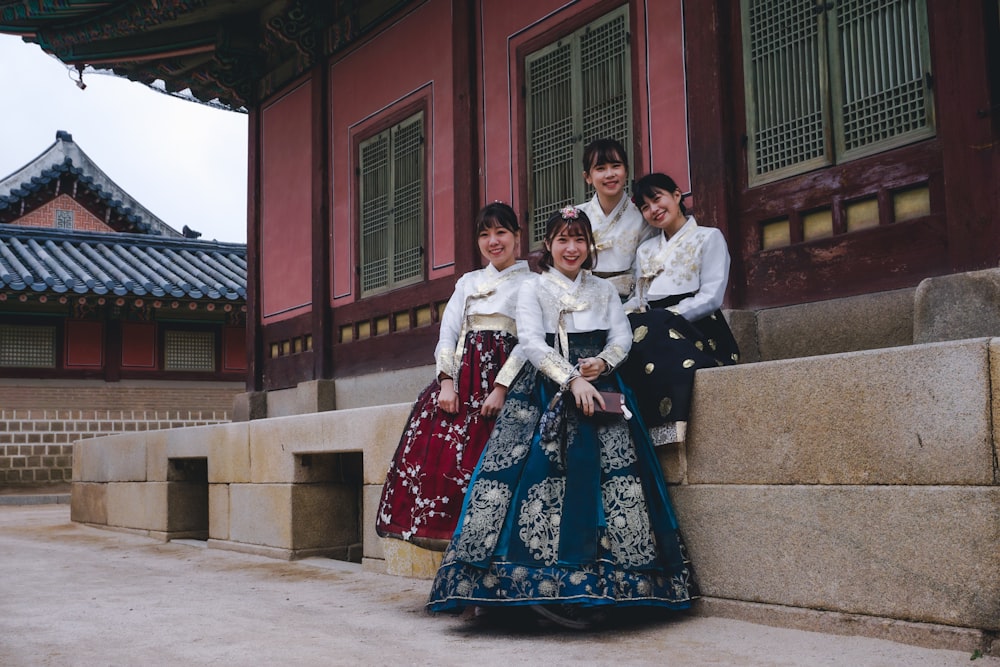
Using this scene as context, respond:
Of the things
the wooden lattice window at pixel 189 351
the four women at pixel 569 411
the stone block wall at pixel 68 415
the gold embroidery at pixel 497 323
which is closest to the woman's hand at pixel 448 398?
the four women at pixel 569 411

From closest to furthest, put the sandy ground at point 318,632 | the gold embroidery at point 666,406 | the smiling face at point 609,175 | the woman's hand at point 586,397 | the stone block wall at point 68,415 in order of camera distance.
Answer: the sandy ground at point 318,632
the woman's hand at point 586,397
the gold embroidery at point 666,406
the smiling face at point 609,175
the stone block wall at point 68,415

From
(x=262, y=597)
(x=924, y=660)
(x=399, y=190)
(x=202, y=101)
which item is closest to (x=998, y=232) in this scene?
(x=924, y=660)

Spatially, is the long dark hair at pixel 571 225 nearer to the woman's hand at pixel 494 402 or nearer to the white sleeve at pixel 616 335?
the white sleeve at pixel 616 335

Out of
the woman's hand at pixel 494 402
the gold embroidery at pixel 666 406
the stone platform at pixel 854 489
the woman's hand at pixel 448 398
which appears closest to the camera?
the stone platform at pixel 854 489

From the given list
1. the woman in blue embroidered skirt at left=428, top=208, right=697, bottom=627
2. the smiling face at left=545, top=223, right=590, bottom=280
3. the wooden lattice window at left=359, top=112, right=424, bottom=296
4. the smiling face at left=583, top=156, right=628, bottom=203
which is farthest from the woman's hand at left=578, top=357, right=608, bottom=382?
the wooden lattice window at left=359, top=112, right=424, bottom=296

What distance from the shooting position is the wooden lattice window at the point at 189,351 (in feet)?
59.4

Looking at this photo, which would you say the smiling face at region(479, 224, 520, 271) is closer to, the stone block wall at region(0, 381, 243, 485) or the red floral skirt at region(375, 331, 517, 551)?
the red floral skirt at region(375, 331, 517, 551)

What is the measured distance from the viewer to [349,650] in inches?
152

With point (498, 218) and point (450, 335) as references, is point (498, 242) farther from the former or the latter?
point (450, 335)

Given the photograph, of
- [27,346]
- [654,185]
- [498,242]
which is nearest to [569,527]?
[498,242]

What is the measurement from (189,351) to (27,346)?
2.77 meters

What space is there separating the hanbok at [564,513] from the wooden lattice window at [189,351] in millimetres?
14963

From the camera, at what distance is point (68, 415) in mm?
16828

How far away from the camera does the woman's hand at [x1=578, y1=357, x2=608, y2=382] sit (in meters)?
4.25
